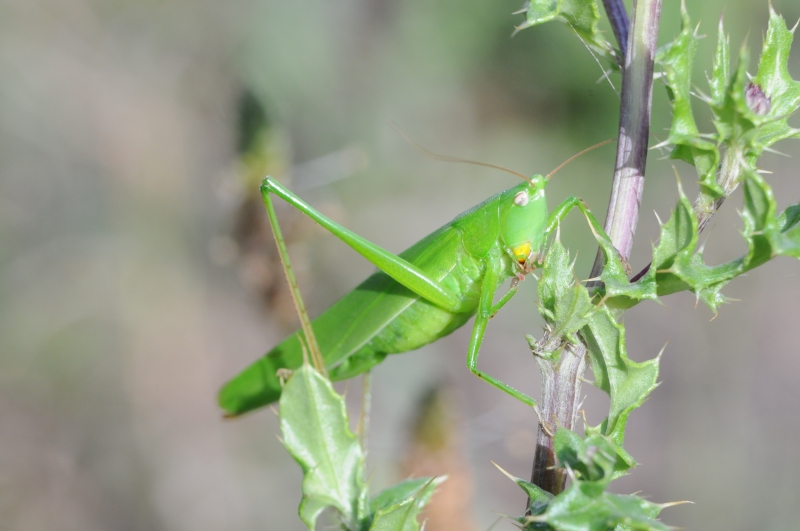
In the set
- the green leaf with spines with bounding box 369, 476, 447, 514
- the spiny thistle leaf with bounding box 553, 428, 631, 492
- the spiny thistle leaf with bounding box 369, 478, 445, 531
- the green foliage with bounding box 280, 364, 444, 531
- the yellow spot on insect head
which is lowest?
the spiny thistle leaf with bounding box 553, 428, 631, 492

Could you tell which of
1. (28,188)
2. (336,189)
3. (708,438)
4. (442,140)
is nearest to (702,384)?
(708,438)

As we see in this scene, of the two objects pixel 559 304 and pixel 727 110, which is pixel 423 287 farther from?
pixel 727 110

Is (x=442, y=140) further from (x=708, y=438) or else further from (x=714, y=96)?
(x=714, y=96)

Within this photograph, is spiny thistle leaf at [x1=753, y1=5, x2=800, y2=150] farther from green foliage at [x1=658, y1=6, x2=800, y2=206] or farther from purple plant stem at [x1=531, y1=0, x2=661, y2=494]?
purple plant stem at [x1=531, y1=0, x2=661, y2=494]

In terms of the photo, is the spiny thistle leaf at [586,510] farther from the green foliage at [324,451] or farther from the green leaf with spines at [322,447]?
the green leaf with spines at [322,447]

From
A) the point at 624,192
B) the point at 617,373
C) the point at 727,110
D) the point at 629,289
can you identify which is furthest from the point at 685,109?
the point at 617,373

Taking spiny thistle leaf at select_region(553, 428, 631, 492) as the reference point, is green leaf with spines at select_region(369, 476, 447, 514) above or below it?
above

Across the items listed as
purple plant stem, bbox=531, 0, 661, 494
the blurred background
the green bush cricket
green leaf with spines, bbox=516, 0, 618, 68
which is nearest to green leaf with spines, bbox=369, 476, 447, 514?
purple plant stem, bbox=531, 0, 661, 494
